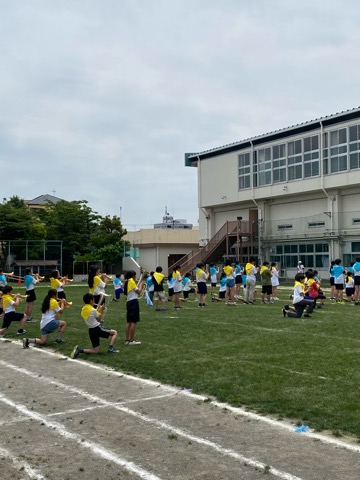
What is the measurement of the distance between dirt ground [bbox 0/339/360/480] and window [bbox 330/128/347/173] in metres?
33.3

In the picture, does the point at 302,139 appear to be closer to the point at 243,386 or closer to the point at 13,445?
the point at 243,386

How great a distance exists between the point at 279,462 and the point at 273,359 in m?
4.84

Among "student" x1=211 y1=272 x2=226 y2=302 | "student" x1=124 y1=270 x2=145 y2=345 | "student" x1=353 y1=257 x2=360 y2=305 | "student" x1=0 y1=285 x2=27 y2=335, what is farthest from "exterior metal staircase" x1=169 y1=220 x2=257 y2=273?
"student" x1=124 y1=270 x2=145 y2=345

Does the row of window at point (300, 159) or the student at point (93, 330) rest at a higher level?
the row of window at point (300, 159)

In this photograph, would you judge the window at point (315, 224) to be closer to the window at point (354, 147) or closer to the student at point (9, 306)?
the window at point (354, 147)

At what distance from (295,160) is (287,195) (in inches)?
105

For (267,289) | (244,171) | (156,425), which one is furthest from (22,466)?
(244,171)

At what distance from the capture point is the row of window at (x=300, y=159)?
38.7 meters

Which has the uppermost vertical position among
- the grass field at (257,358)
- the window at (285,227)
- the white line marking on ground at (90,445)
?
the window at (285,227)

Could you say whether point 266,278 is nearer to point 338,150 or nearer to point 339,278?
point 339,278

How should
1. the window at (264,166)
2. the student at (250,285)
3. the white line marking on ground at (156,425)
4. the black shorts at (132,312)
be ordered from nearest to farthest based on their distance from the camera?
the white line marking on ground at (156,425)
the black shorts at (132,312)
the student at (250,285)
the window at (264,166)

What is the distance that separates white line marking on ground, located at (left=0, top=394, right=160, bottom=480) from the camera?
5220 mm

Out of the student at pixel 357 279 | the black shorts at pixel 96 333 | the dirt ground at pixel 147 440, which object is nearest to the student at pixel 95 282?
the black shorts at pixel 96 333

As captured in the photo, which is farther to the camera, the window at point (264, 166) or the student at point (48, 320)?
the window at point (264, 166)
